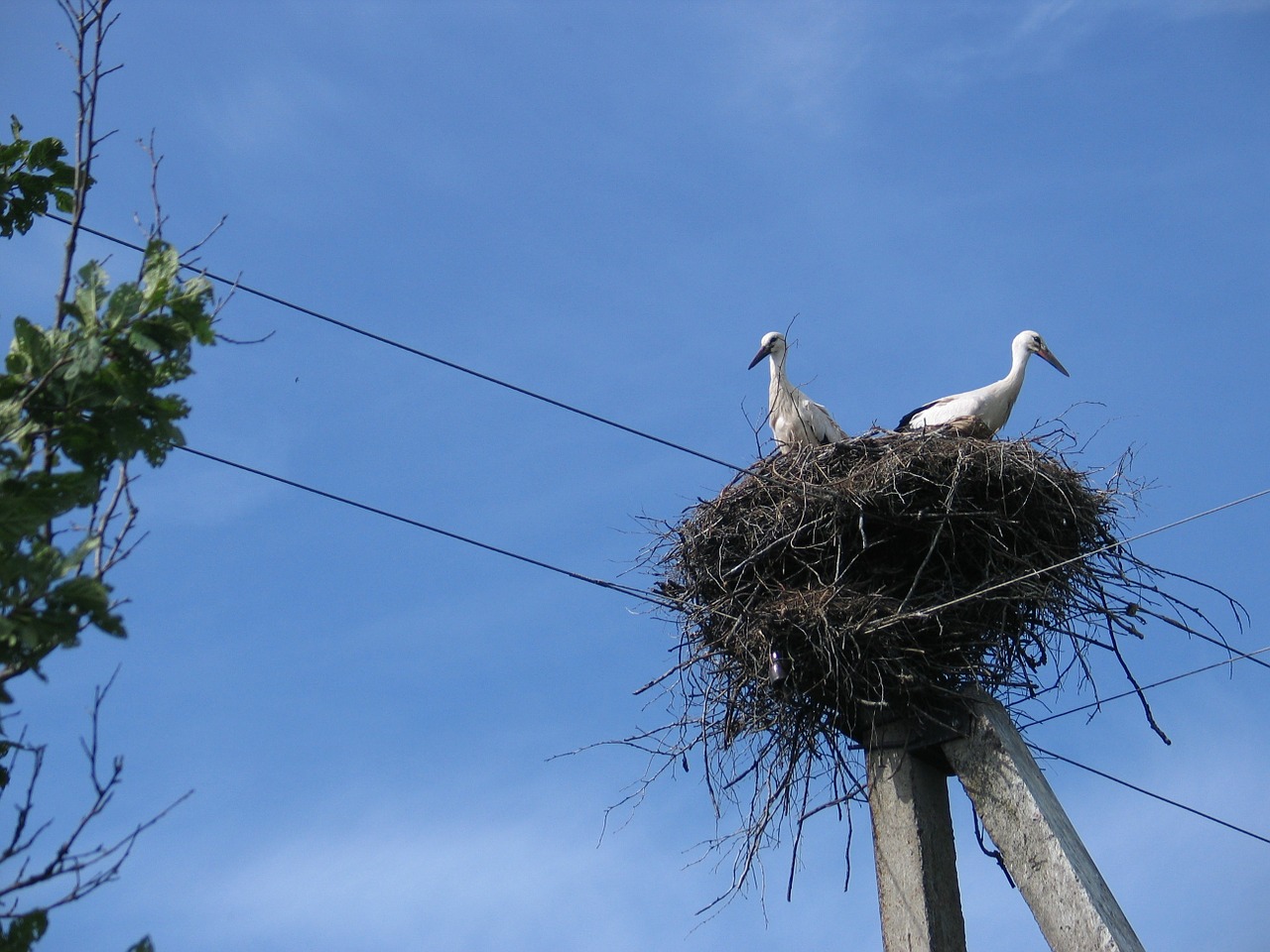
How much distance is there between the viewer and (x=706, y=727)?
5.49 meters

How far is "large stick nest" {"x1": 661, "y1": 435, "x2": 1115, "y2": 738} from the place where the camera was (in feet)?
16.9

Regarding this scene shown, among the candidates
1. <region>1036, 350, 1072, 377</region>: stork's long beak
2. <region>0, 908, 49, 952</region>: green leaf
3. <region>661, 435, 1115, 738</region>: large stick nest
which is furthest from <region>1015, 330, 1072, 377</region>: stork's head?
<region>0, 908, 49, 952</region>: green leaf

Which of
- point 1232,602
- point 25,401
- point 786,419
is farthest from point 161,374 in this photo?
point 786,419

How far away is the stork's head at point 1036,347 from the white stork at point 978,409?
11cm

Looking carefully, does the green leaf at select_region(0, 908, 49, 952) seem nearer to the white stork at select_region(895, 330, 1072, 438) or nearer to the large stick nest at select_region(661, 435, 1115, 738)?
the large stick nest at select_region(661, 435, 1115, 738)

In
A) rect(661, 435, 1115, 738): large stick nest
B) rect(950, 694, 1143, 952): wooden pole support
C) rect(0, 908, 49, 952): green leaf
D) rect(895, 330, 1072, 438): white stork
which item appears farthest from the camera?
rect(895, 330, 1072, 438): white stork

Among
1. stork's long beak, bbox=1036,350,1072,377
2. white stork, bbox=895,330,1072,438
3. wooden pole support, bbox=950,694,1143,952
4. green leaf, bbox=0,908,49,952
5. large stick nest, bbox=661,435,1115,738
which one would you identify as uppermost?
stork's long beak, bbox=1036,350,1072,377

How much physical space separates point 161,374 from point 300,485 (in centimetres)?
322

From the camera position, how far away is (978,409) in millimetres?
7883

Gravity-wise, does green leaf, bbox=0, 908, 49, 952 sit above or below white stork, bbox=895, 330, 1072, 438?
below

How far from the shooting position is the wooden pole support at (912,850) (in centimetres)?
453

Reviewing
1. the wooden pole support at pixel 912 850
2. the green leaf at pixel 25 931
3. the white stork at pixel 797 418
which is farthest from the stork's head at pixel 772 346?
the green leaf at pixel 25 931

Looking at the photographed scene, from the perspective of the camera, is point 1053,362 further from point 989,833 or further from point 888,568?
point 989,833

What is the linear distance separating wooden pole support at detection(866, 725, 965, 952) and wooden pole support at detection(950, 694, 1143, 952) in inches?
6.2
